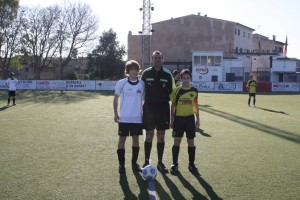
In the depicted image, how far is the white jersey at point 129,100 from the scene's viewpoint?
21.5ft

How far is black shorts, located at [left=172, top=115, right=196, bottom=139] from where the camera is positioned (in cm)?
673

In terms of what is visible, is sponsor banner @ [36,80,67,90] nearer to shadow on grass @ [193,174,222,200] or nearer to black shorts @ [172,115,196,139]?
black shorts @ [172,115,196,139]

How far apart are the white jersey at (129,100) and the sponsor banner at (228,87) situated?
37224mm

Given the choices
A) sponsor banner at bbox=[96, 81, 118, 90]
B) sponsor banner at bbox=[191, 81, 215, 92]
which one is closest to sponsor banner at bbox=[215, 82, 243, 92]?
sponsor banner at bbox=[191, 81, 215, 92]

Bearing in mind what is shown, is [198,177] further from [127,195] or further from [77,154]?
[77,154]

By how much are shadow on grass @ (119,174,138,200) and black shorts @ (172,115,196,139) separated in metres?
1.27

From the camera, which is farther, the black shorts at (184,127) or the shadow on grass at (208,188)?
the black shorts at (184,127)

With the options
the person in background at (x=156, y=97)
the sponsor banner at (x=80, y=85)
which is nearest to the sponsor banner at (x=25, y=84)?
the sponsor banner at (x=80, y=85)

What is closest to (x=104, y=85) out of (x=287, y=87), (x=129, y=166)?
(x=287, y=87)

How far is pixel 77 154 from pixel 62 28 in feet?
182

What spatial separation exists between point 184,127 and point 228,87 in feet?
124

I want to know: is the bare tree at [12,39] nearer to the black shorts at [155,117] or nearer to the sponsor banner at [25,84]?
the sponsor banner at [25,84]

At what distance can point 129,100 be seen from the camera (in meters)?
6.57

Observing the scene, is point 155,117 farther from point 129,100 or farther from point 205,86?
point 205,86
